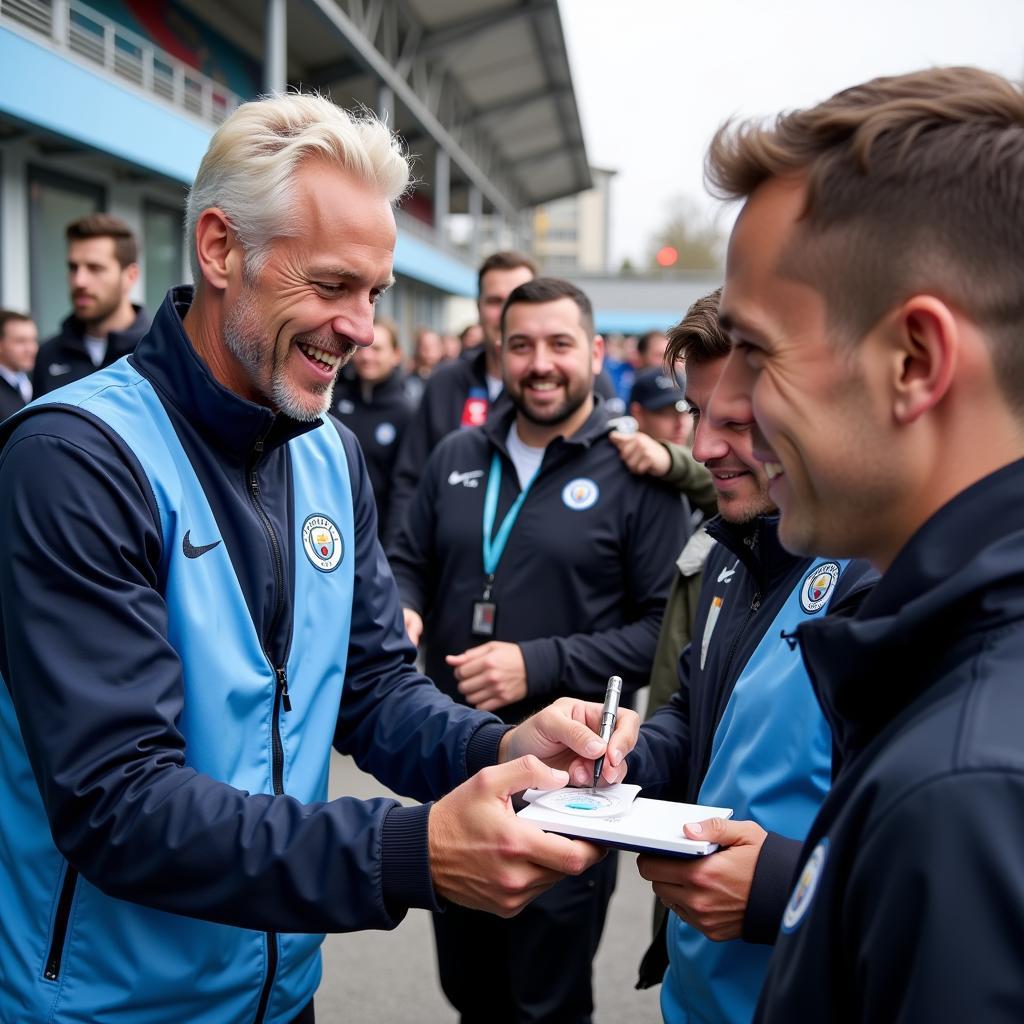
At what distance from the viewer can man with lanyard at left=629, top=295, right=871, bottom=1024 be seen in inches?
62.1

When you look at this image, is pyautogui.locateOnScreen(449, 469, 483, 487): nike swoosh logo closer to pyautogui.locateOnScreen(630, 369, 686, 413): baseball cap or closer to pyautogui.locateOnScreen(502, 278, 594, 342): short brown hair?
pyautogui.locateOnScreen(502, 278, 594, 342): short brown hair

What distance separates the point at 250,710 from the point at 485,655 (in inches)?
52.2

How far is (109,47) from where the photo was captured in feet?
30.7

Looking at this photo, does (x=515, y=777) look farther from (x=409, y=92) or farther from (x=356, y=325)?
(x=409, y=92)

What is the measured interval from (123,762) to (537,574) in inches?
76.7

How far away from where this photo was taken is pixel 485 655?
2.99m

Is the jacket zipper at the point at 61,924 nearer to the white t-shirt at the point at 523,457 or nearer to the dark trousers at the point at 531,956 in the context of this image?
the dark trousers at the point at 531,956

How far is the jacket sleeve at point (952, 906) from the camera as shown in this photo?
73 cm

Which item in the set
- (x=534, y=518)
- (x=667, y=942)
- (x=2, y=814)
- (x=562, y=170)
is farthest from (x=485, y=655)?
(x=562, y=170)

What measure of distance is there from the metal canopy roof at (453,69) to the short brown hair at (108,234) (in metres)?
10.1

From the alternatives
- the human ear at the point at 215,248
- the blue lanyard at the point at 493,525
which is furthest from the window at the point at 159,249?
the human ear at the point at 215,248

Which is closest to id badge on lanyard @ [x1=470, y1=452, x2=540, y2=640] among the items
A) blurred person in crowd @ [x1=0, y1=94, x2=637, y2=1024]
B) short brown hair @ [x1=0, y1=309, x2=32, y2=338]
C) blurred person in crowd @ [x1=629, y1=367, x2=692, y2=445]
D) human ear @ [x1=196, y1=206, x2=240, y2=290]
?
blurred person in crowd @ [x1=0, y1=94, x2=637, y2=1024]

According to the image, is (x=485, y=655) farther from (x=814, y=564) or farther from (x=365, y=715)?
(x=814, y=564)

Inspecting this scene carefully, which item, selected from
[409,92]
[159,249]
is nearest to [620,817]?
[159,249]
